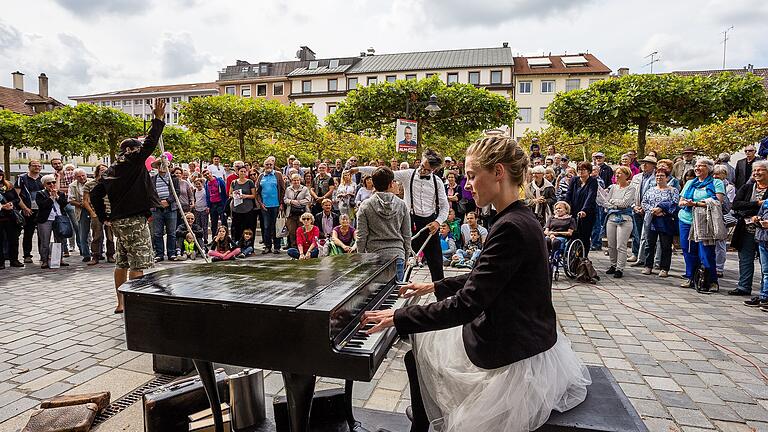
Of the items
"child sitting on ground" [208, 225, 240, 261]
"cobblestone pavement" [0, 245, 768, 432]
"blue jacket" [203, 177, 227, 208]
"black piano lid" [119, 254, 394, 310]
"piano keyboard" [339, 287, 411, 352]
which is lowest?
"cobblestone pavement" [0, 245, 768, 432]

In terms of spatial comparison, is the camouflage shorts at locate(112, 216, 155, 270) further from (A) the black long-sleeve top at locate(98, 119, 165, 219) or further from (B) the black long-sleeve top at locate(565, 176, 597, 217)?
(B) the black long-sleeve top at locate(565, 176, 597, 217)

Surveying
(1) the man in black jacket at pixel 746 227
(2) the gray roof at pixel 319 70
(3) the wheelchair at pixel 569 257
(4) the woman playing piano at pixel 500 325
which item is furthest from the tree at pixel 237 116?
(2) the gray roof at pixel 319 70

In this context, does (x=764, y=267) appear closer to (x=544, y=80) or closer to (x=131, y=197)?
(x=131, y=197)

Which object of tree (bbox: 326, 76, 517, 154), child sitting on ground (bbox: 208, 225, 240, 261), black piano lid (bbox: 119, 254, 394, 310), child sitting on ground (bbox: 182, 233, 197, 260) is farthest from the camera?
tree (bbox: 326, 76, 517, 154)

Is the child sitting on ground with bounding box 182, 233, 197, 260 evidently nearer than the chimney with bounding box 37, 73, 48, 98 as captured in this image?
Yes

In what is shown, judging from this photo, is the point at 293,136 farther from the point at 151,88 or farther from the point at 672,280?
the point at 151,88

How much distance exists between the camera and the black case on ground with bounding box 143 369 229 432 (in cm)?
297

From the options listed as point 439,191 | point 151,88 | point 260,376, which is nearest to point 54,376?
point 260,376

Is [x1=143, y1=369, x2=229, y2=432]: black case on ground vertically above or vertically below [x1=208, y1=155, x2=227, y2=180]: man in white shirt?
below

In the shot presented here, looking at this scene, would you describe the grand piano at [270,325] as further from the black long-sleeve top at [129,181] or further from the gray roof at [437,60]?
the gray roof at [437,60]

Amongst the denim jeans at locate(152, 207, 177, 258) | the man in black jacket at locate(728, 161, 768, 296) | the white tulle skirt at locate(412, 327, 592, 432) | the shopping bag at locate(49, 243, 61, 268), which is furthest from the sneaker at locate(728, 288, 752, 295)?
the shopping bag at locate(49, 243, 61, 268)

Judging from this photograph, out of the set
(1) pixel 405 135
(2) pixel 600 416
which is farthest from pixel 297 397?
(1) pixel 405 135

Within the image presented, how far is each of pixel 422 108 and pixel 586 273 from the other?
11371 mm

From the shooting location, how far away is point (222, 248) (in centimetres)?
977
